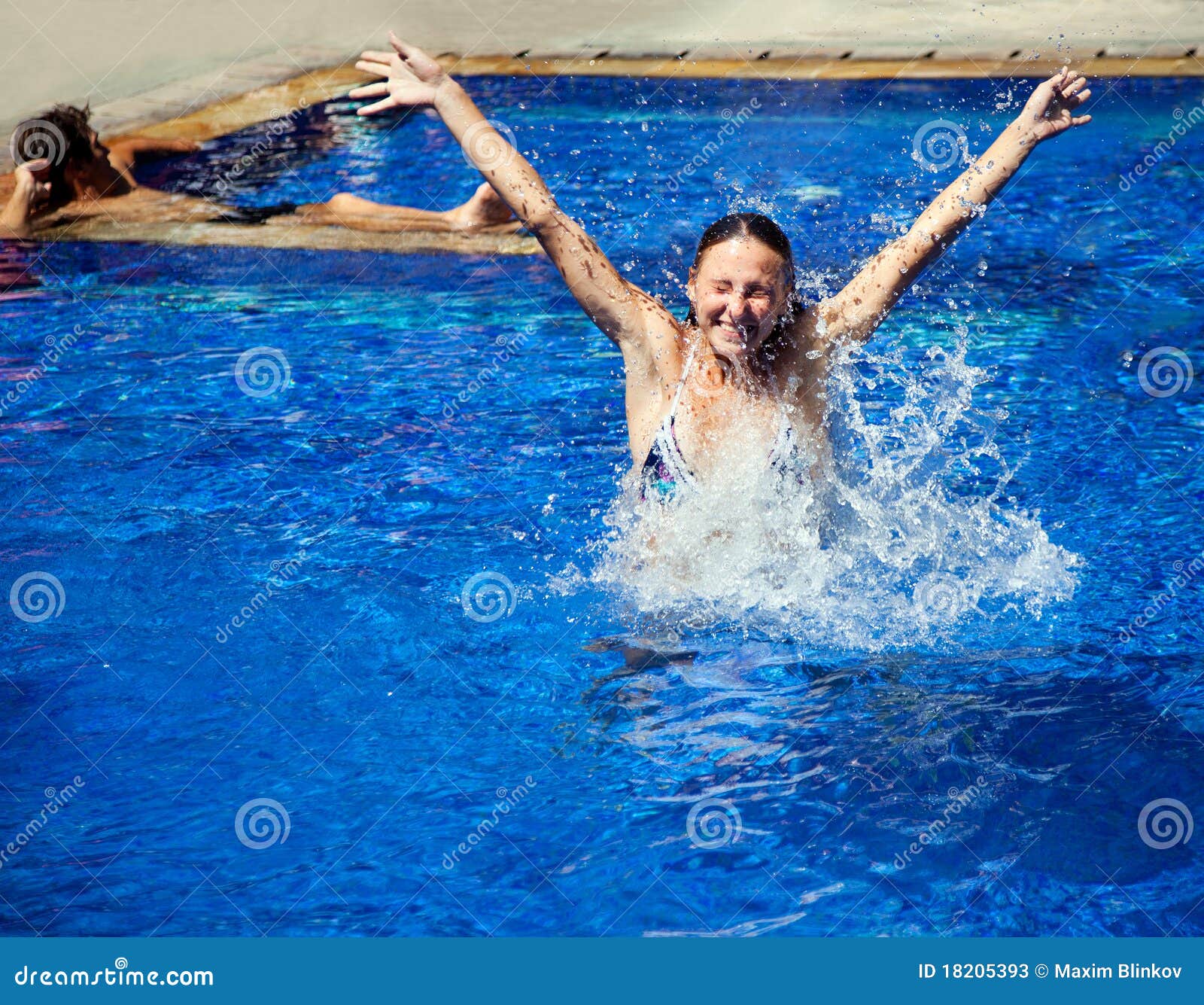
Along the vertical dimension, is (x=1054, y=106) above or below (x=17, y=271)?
below

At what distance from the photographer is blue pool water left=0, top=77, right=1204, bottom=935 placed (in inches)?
124

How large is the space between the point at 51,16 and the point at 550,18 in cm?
366

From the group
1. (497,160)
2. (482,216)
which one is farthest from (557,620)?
(482,216)

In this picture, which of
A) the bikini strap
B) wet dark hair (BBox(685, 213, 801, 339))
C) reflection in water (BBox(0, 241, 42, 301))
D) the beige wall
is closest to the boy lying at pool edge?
reflection in water (BBox(0, 241, 42, 301))

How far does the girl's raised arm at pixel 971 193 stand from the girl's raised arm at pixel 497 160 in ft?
2.55

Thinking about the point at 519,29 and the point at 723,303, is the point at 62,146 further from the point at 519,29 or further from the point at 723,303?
the point at 723,303

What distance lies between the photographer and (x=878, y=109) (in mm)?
9172

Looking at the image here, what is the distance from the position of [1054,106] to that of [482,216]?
4306 millimetres

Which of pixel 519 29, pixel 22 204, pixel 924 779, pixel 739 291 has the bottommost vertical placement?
pixel 924 779

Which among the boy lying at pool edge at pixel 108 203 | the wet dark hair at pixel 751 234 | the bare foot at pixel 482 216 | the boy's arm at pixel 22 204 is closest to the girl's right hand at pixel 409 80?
the wet dark hair at pixel 751 234

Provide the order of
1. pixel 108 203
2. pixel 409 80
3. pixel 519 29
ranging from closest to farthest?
pixel 409 80 → pixel 108 203 → pixel 519 29

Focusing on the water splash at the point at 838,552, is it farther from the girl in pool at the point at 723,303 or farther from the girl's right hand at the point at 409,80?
the girl's right hand at the point at 409,80

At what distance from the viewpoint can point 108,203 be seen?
7.87m

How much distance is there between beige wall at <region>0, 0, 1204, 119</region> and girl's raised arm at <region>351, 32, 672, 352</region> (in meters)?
6.46
